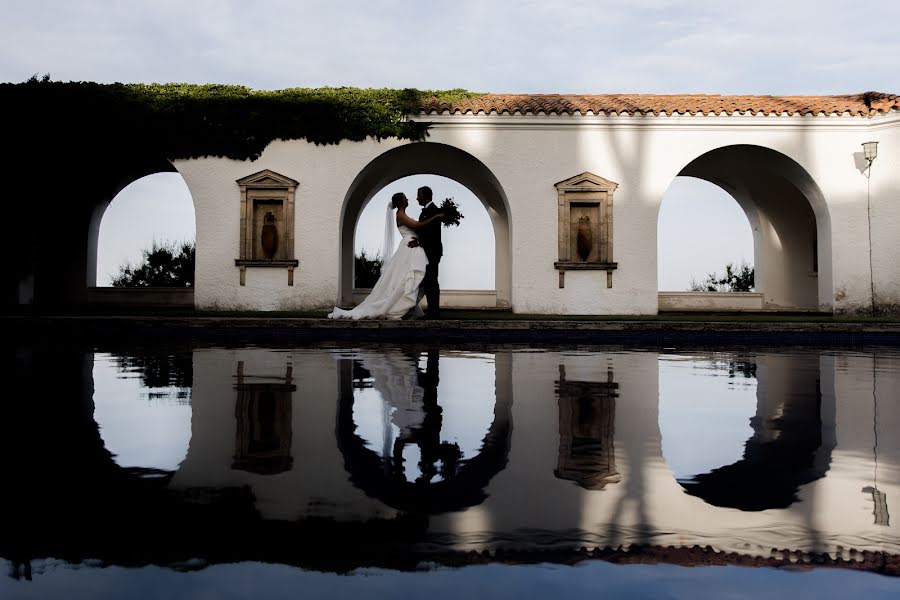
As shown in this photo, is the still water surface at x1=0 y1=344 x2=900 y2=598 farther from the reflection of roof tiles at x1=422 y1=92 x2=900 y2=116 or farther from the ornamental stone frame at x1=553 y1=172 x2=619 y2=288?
the reflection of roof tiles at x1=422 y1=92 x2=900 y2=116

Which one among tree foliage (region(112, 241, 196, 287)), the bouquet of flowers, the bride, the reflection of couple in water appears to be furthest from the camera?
tree foliage (region(112, 241, 196, 287))

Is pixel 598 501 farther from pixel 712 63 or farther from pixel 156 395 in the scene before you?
pixel 712 63

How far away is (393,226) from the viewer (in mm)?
13953

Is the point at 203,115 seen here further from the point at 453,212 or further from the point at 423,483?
the point at 423,483

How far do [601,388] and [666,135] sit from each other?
517 inches

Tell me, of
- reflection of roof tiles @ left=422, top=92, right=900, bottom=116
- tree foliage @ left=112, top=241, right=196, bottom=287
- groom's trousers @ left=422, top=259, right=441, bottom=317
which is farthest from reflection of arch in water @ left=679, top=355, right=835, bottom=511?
tree foliage @ left=112, top=241, right=196, bottom=287

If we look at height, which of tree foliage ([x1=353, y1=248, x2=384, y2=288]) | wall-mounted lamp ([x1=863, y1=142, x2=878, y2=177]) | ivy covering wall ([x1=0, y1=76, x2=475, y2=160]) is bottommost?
tree foliage ([x1=353, y1=248, x2=384, y2=288])

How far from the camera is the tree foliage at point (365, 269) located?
907 inches

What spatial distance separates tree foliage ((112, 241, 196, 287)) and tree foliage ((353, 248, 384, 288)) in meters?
5.20

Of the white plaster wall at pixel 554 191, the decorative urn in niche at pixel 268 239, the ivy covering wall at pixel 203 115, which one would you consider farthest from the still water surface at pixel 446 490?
the ivy covering wall at pixel 203 115

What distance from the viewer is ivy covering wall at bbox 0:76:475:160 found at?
1656 centimetres

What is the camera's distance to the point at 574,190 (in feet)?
55.3

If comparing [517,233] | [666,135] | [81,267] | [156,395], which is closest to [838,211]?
[666,135]

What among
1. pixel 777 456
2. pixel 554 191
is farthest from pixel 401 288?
pixel 777 456
